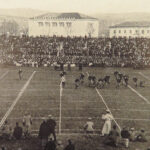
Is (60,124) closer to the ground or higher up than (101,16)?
closer to the ground

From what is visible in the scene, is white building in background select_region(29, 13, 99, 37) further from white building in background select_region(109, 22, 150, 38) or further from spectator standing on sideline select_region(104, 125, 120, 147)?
spectator standing on sideline select_region(104, 125, 120, 147)

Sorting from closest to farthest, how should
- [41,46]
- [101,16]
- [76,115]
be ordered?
[76,115]
[41,46]
[101,16]

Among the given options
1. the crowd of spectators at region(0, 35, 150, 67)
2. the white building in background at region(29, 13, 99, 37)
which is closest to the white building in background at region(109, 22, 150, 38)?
the white building in background at region(29, 13, 99, 37)

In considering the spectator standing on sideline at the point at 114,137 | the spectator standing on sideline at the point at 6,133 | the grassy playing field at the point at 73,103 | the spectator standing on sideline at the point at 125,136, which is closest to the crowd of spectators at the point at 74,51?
the grassy playing field at the point at 73,103

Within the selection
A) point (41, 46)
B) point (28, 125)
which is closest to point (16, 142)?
point (28, 125)

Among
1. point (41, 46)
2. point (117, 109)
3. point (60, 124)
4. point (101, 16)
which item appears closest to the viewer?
point (60, 124)

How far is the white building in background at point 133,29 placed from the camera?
93250 mm

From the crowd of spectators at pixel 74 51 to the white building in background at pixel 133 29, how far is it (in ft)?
138

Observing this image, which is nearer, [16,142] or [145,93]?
[16,142]

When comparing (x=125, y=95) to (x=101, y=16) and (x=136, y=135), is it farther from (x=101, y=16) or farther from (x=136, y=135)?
(x=101, y=16)

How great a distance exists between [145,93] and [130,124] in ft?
29.3

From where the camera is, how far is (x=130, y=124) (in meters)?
17.8

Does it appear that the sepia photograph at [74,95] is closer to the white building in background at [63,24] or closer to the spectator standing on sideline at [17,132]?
the spectator standing on sideline at [17,132]

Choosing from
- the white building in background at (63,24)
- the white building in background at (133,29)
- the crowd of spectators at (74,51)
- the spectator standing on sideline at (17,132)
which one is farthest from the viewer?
the white building in background at (133,29)
